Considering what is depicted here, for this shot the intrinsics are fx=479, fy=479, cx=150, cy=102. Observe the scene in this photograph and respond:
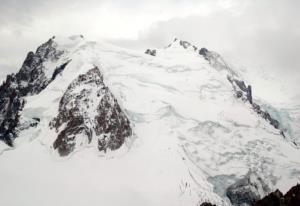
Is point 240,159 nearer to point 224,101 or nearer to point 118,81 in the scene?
point 224,101

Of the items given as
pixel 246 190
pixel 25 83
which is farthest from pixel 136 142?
pixel 25 83

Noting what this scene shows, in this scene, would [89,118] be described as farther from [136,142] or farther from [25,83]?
[25,83]

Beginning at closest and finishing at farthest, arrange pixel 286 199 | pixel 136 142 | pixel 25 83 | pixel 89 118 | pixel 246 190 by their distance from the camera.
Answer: pixel 286 199
pixel 246 190
pixel 136 142
pixel 89 118
pixel 25 83

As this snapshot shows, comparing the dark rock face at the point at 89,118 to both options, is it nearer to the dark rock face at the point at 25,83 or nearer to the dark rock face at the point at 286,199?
the dark rock face at the point at 25,83

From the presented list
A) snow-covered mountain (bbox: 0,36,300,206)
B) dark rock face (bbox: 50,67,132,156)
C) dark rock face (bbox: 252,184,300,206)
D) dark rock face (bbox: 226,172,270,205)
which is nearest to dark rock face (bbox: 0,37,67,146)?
snow-covered mountain (bbox: 0,36,300,206)

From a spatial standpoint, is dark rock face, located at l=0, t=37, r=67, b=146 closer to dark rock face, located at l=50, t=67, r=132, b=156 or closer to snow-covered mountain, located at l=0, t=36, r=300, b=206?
snow-covered mountain, located at l=0, t=36, r=300, b=206

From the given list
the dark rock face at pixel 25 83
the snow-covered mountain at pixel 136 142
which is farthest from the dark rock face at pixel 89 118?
the dark rock face at pixel 25 83

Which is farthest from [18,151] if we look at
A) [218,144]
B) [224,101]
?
[224,101]
